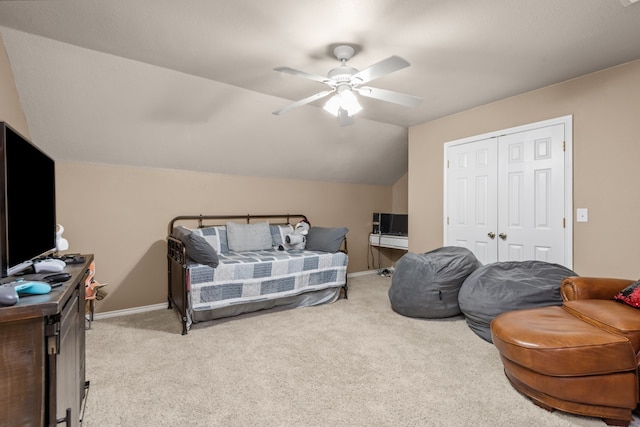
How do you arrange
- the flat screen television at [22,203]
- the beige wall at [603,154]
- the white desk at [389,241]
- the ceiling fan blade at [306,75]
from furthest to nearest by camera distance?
1. the white desk at [389,241]
2. the beige wall at [603,154]
3. the ceiling fan blade at [306,75]
4. the flat screen television at [22,203]

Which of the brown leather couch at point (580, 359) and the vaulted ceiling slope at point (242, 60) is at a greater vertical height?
the vaulted ceiling slope at point (242, 60)

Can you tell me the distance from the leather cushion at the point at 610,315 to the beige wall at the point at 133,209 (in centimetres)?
359

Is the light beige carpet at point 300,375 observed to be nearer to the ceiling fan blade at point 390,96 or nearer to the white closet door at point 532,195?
the white closet door at point 532,195

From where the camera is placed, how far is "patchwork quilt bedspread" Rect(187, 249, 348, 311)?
307 centimetres

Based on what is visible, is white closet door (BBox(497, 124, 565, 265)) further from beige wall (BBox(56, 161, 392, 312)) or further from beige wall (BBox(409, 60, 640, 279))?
beige wall (BBox(56, 161, 392, 312))

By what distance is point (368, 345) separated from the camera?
8.93ft

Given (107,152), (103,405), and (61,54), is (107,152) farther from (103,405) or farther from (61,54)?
(103,405)

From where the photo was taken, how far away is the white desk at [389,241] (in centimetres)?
504

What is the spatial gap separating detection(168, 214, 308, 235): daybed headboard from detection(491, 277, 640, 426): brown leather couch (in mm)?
3259

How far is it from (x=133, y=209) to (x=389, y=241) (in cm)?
366

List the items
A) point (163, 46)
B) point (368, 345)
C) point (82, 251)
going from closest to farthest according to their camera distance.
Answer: point (163, 46)
point (368, 345)
point (82, 251)

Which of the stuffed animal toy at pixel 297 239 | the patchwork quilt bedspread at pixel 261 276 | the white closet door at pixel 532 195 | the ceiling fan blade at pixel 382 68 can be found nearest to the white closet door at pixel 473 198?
the white closet door at pixel 532 195

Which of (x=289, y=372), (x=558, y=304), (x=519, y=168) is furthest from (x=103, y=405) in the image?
(x=519, y=168)

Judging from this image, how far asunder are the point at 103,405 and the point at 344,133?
3785mm
